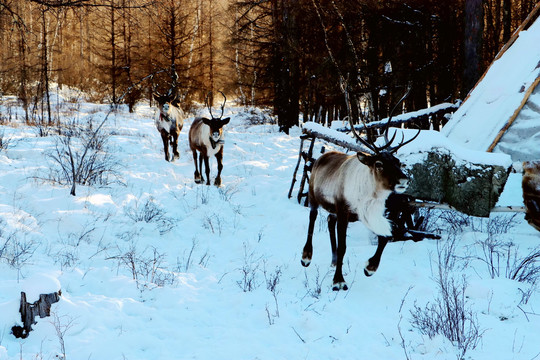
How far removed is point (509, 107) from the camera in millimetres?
5637

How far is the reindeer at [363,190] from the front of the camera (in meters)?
3.83

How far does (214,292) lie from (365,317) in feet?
4.95

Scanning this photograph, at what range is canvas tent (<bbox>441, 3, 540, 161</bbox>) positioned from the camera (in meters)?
5.33

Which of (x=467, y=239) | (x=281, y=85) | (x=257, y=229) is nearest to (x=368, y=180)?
(x=467, y=239)

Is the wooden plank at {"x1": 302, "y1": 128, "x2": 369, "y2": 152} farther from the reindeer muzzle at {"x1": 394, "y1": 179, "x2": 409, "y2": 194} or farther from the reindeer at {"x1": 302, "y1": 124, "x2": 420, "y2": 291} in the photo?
the reindeer muzzle at {"x1": 394, "y1": 179, "x2": 409, "y2": 194}

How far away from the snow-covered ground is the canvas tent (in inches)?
27.8

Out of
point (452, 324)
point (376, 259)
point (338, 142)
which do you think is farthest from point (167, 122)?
point (452, 324)

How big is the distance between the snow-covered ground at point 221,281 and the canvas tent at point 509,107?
0.71m

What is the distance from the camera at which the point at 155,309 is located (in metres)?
3.64

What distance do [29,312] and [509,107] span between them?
241 inches

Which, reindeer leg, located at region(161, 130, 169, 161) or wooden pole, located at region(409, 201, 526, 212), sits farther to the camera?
reindeer leg, located at region(161, 130, 169, 161)

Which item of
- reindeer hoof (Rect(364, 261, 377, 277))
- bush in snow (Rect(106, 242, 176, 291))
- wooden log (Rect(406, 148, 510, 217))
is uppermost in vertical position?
wooden log (Rect(406, 148, 510, 217))

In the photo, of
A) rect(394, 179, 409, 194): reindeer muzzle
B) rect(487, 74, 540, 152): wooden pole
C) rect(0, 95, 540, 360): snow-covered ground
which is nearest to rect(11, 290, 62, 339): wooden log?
rect(0, 95, 540, 360): snow-covered ground

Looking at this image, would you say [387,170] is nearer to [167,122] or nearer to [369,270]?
[369,270]
